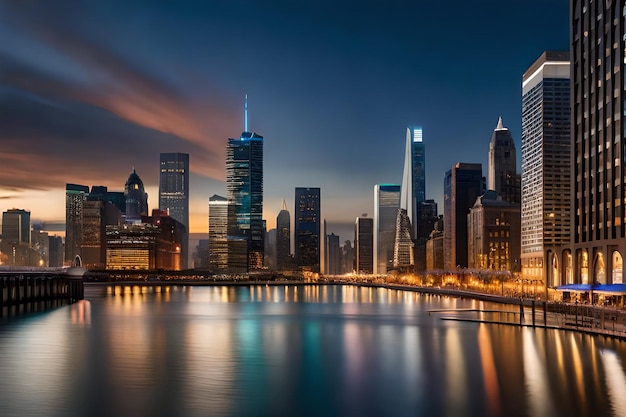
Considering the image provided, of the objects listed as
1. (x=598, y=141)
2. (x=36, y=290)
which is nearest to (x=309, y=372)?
(x=598, y=141)

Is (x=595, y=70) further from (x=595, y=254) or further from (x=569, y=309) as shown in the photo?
(x=569, y=309)

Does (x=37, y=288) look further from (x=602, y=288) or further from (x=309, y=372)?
(x=309, y=372)

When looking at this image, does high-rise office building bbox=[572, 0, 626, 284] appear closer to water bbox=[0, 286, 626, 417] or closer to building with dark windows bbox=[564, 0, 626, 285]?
building with dark windows bbox=[564, 0, 626, 285]

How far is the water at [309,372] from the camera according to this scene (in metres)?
45.5

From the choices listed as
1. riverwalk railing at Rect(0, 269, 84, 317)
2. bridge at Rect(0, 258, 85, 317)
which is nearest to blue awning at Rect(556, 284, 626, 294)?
riverwalk railing at Rect(0, 269, 84, 317)

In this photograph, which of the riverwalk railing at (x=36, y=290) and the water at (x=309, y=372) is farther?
the riverwalk railing at (x=36, y=290)

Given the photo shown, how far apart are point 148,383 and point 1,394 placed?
33.7 feet

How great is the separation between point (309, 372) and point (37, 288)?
14335cm

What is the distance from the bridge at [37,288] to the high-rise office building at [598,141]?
105821mm

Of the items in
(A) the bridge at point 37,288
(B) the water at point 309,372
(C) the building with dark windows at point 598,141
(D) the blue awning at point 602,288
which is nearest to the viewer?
(B) the water at point 309,372

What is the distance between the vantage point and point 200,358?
6700 centimetres

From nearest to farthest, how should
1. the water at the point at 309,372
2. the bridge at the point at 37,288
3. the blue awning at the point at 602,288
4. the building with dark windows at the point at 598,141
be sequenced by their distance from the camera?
the water at the point at 309,372 < the blue awning at the point at 602,288 < the building with dark windows at the point at 598,141 < the bridge at the point at 37,288

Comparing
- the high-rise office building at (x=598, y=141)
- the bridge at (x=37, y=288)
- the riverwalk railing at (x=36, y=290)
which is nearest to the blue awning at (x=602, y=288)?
the high-rise office building at (x=598, y=141)

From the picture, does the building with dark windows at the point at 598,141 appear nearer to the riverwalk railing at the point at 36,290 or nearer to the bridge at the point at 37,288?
the riverwalk railing at the point at 36,290
